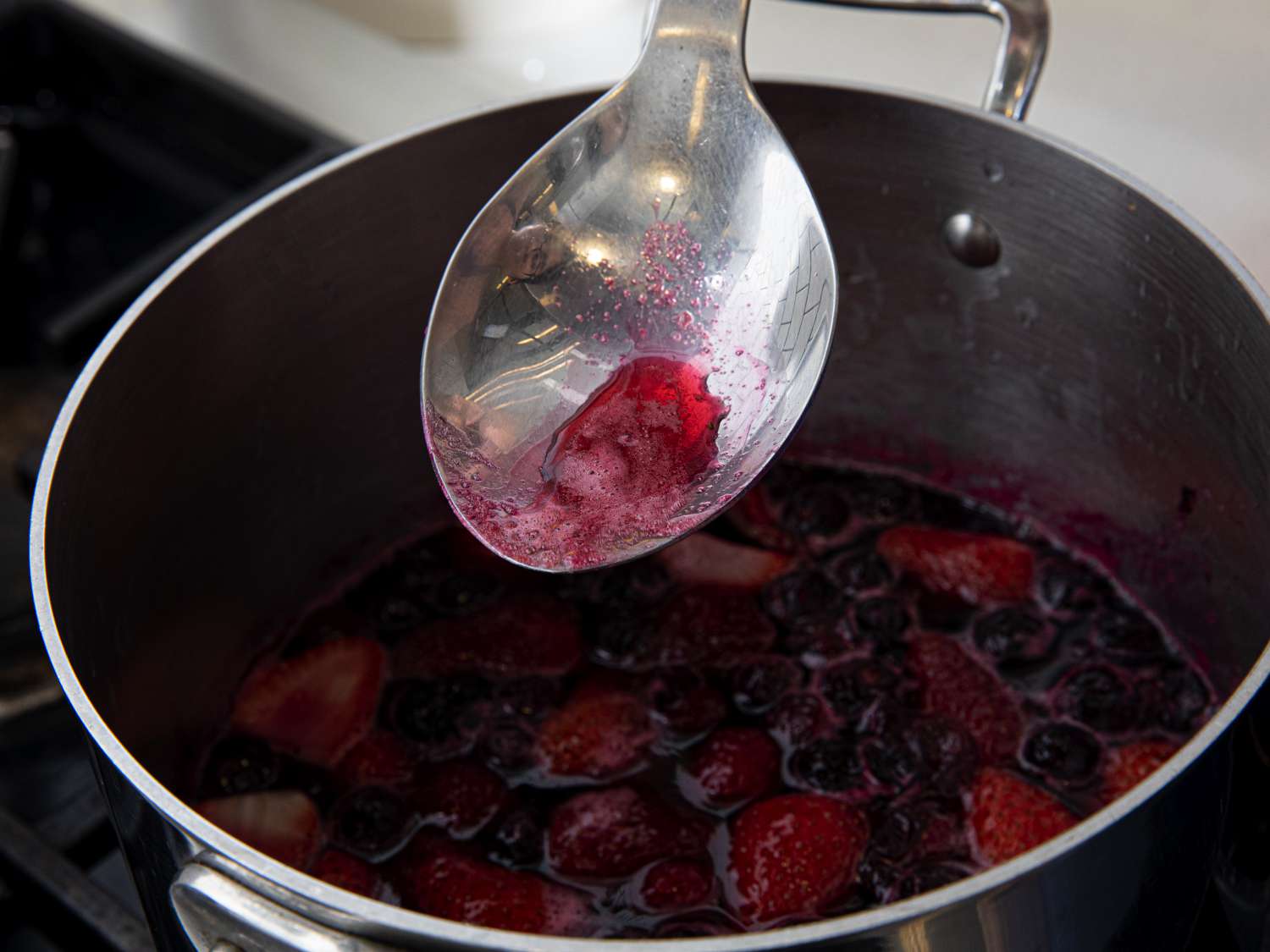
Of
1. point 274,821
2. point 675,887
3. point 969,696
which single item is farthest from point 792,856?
point 274,821

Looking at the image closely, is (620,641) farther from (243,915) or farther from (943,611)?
(243,915)

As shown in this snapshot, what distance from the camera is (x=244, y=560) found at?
0.83 metres

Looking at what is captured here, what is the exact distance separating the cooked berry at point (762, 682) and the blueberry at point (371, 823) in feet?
0.63

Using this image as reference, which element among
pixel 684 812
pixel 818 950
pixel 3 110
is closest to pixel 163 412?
pixel 684 812

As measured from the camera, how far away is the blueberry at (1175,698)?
0.78 m

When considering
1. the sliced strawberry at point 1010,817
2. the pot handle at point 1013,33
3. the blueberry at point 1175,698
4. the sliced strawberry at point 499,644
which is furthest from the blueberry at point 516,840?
the pot handle at point 1013,33

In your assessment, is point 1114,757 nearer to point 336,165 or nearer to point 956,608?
point 956,608

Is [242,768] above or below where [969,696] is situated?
below

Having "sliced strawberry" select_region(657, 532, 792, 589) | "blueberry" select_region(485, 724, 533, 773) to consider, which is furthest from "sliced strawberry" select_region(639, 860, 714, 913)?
"sliced strawberry" select_region(657, 532, 792, 589)

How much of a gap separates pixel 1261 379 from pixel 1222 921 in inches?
9.3

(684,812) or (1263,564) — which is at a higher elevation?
(1263,564)

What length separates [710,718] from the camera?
0.77 m

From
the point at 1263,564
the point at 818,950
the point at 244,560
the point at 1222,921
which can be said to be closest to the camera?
the point at 818,950

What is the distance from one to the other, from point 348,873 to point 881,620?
1.08 feet
